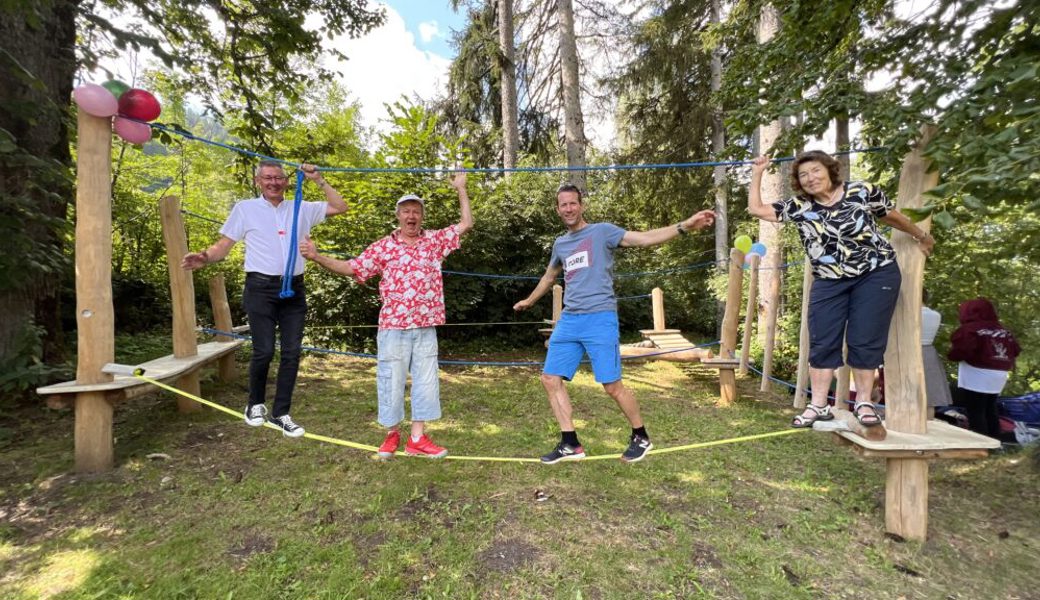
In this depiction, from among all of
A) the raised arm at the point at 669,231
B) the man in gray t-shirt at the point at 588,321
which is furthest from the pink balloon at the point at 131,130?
the raised arm at the point at 669,231

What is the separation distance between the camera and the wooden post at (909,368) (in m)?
2.62

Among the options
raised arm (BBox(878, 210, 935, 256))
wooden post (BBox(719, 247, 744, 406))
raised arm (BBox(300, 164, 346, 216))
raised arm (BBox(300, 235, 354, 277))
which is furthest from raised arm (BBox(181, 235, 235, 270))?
wooden post (BBox(719, 247, 744, 406))

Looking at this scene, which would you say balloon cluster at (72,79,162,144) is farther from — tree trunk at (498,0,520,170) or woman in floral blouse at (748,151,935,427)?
tree trunk at (498,0,520,170)

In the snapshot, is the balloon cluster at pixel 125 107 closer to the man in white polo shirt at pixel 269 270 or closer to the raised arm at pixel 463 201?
the man in white polo shirt at pixel 269 270

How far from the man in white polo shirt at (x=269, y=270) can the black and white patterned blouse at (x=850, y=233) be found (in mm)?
2870

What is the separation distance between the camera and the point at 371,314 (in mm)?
8031

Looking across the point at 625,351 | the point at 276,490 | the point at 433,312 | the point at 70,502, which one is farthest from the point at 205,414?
the point at 625,351

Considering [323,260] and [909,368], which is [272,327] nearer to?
[323,260]

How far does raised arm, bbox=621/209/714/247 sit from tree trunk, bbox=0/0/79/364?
4153 mm

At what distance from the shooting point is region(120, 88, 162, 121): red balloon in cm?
306

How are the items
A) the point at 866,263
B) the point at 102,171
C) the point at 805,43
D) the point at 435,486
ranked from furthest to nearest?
the point at 805,43
the point at 435,486
the point at 102,171
the point at 866,263

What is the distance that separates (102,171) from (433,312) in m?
2.40

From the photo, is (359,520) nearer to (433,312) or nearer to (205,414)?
(433,312)

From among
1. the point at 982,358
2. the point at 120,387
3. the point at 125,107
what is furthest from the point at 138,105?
the point at 982,358
